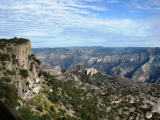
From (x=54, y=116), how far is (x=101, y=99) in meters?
79.6

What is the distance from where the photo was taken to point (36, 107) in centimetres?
3700

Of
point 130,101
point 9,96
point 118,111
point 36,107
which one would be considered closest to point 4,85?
point 9,96

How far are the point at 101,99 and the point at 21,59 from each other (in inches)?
3278

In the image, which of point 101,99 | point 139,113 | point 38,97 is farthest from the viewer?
point 101,99

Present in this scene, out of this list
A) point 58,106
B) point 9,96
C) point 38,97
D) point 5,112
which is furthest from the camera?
point 58,106

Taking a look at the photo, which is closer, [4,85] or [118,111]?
[4,85]

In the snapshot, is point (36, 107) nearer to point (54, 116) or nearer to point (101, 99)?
point (54, 116)

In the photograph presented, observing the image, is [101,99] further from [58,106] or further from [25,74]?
[25,74]

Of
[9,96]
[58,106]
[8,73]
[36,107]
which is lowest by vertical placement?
[58,106]

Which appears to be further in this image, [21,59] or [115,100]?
[115,100]

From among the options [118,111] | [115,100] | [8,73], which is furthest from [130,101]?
[8,73]

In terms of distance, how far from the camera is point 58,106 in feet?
159

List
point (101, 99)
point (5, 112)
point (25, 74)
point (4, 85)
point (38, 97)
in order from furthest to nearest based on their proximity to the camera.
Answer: point (101, 99) < point (25, 74) < point (38, 97) < point (4, 85) < point (5, 112)

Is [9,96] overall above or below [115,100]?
above
